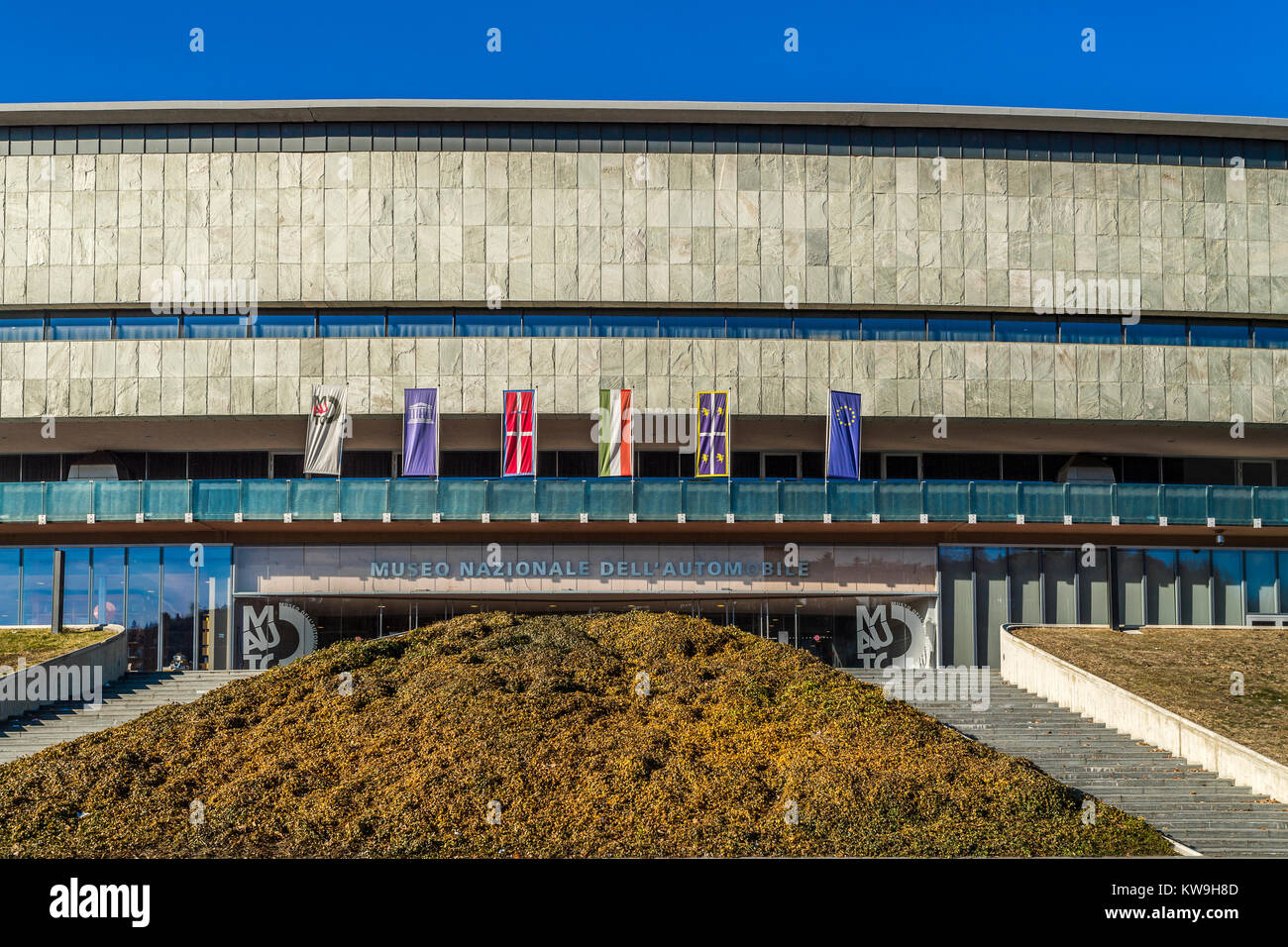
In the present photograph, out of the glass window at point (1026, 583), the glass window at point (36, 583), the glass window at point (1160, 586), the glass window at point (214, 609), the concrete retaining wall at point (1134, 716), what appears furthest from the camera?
the glass window at point (1160, 586)

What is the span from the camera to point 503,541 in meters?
34.2

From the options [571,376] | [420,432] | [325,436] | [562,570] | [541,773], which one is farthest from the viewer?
[571,376]

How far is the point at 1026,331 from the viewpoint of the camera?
119 ft

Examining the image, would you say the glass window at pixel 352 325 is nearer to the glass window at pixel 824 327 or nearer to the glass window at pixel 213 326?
the glass window at pixel 213 326

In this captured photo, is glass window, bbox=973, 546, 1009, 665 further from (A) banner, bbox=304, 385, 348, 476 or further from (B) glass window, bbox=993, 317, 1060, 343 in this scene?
(A) banner, bbox=304, 385, 348, 476

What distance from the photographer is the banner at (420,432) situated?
3325cm

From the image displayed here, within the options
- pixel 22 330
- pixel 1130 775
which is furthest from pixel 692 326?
pixel 22 330

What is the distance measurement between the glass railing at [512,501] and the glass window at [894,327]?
18.6 feet

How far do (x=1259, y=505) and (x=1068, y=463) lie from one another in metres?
6.24

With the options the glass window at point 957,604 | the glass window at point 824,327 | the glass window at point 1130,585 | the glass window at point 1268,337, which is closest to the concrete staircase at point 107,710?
the glass window at point 824,327

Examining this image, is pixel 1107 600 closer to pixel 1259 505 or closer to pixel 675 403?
pixel 1259 505

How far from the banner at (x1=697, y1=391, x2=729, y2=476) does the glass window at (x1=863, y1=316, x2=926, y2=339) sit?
5746mm

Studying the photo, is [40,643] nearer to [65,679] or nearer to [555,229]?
[65,679]

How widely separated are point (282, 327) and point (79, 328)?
7058mm
